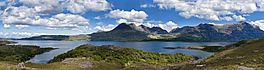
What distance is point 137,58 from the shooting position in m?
192

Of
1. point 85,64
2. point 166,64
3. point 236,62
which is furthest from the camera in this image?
point 166,64

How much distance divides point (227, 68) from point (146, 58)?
149 m

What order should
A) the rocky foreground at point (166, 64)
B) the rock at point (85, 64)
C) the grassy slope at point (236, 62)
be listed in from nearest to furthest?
the grassy slope at point (236, 62)
the rocky foreground at point (166, 64)
the rock at point (85, 64)

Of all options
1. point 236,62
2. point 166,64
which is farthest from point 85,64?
point 236,62

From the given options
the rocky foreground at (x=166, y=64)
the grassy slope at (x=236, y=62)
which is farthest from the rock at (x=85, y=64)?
the grassy slope at (x=236, y=62)

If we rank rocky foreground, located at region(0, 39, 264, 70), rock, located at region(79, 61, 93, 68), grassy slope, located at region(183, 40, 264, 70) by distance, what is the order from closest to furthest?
grassy slope, located at region(183, 40, 264, 70) → rocky foreground, located at region(0, 39, 264, 70) → rock, located at region(79, 61, 93, 68)

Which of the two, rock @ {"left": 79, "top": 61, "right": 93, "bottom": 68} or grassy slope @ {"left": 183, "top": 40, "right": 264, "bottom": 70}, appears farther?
rock @ {"left": 79, "top": 61, "right": 93, "bottom": 68}

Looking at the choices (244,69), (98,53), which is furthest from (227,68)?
(98,53)

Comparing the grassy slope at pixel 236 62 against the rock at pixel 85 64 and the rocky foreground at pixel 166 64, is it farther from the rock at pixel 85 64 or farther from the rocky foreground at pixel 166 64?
the rock at pixel 85 64

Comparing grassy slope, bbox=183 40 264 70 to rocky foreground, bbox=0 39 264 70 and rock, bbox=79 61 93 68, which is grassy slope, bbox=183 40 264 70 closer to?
rocky foreground, bbox=0 39 264 70

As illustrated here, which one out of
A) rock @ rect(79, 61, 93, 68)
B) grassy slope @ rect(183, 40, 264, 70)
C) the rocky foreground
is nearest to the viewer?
grassy slope @ rect(183, 40, 264, 70)

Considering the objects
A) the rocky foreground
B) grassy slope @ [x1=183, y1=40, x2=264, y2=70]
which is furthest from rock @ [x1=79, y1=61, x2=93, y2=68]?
grassy slope @ [x1=183, y1=40, x2=264, y2=70]

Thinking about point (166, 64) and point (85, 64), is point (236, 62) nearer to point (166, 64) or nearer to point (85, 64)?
point (85, 64)

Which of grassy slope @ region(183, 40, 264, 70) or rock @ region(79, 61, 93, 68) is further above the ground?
grassy slope @ region(183, 40, 264, 70)
